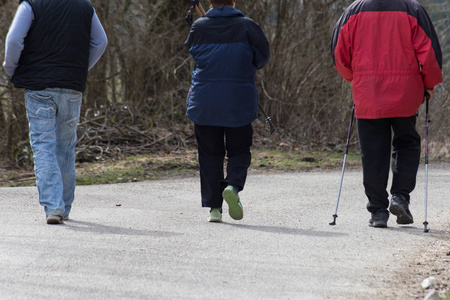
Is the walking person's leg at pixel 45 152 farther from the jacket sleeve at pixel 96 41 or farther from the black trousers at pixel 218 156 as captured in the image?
the black trousers at pixel 218 156

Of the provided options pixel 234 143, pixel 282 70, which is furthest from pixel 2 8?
pixel 234 143

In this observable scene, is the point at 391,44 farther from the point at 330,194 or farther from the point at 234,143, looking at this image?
the point at 330,194

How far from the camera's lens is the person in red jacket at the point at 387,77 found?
5.99m

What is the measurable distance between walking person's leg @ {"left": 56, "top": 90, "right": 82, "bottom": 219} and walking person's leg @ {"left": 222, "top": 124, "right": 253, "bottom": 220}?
1.25m

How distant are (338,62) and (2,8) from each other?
7893 mm

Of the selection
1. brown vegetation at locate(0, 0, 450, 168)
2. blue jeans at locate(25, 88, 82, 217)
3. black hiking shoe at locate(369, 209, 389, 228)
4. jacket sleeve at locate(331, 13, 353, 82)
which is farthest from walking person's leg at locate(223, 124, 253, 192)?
brown vegetation at locate(0, 0, 450, 168)

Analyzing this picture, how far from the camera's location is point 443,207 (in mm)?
7695

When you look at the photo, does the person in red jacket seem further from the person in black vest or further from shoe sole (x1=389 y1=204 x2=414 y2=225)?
the person in black vest

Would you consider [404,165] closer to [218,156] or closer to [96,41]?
[218,156]

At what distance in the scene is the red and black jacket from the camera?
5.97 m

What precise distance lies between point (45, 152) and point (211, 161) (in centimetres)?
132

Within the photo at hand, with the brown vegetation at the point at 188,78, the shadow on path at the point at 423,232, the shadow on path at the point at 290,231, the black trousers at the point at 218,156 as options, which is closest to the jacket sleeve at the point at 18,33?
the black trousers at the point at 218,156

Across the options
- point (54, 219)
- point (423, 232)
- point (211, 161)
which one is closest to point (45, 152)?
point (54, 219)

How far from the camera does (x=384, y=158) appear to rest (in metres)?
6.31
